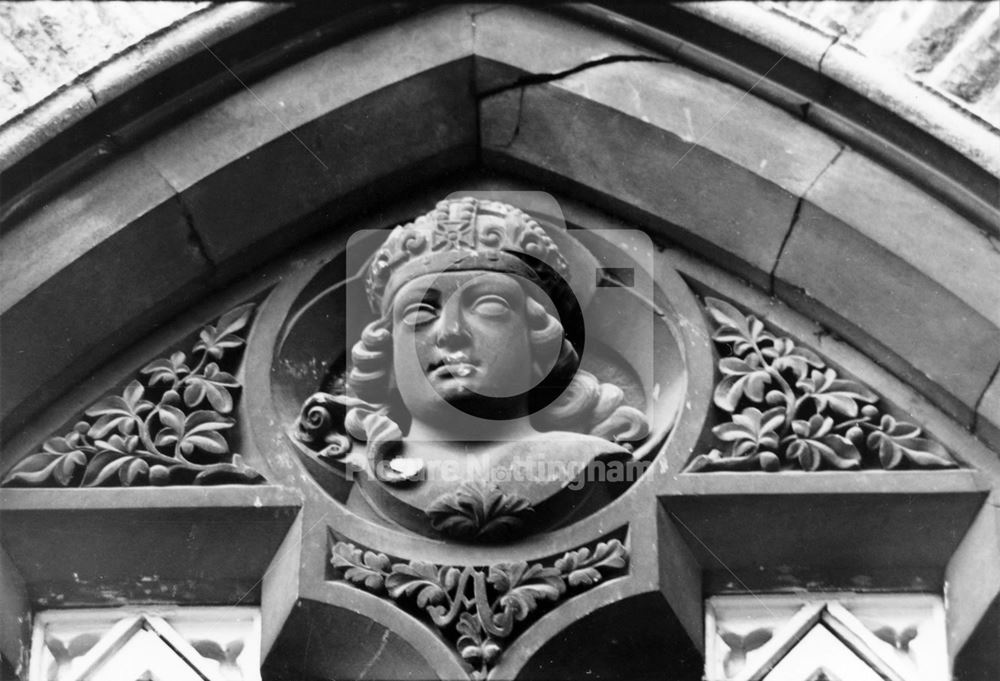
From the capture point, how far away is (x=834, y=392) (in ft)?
17.8

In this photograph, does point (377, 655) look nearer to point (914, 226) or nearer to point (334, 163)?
point (334, 163)

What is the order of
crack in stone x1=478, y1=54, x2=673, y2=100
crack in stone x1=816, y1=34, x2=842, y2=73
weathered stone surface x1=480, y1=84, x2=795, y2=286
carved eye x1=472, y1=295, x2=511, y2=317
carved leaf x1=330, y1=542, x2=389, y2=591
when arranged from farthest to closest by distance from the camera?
crack in stone x1=478, y1=54, x2=673, y2=100
weathered stone surface x1=480, y1=84, x2=795, y2=286
crack in stone x1=816, y1=34, x2=842, y2=73
carved eye x1=472, y1=295, x2=511, y2=317
carved leaf x1=330, y1=542, x2=389, y2=591

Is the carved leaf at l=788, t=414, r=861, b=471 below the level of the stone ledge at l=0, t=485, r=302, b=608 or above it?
above

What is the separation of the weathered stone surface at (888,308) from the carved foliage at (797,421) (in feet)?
0.36

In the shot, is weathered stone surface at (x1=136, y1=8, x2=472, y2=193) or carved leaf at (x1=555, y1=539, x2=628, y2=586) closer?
carved leaf at (x1=555, y1=539, x2=628, y2=586)

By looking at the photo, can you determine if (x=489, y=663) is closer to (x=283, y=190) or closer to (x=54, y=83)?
(x=283, y=190)

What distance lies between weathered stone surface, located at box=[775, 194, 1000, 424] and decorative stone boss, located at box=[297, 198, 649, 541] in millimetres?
520

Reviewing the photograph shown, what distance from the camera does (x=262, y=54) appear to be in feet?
18.8

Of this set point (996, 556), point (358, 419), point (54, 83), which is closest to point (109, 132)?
point (54, 83)

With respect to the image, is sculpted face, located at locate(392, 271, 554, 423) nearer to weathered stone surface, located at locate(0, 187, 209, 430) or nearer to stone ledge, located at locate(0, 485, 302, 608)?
stone ledge, located at locate(0, 485, 302, 608)

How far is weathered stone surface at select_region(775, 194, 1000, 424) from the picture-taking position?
5.34 meters

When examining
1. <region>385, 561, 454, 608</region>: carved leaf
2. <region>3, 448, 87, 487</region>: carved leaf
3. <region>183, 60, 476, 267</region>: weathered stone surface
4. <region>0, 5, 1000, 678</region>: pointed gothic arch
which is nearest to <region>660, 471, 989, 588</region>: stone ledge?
<region>0, 5, 1000, 678</region>: pointed gothic arch

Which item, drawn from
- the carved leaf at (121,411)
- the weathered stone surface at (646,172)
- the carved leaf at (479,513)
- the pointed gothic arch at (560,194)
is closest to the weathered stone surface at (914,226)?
the pointed gothic arch at (560,194)

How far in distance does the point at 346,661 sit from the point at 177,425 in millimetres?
700
